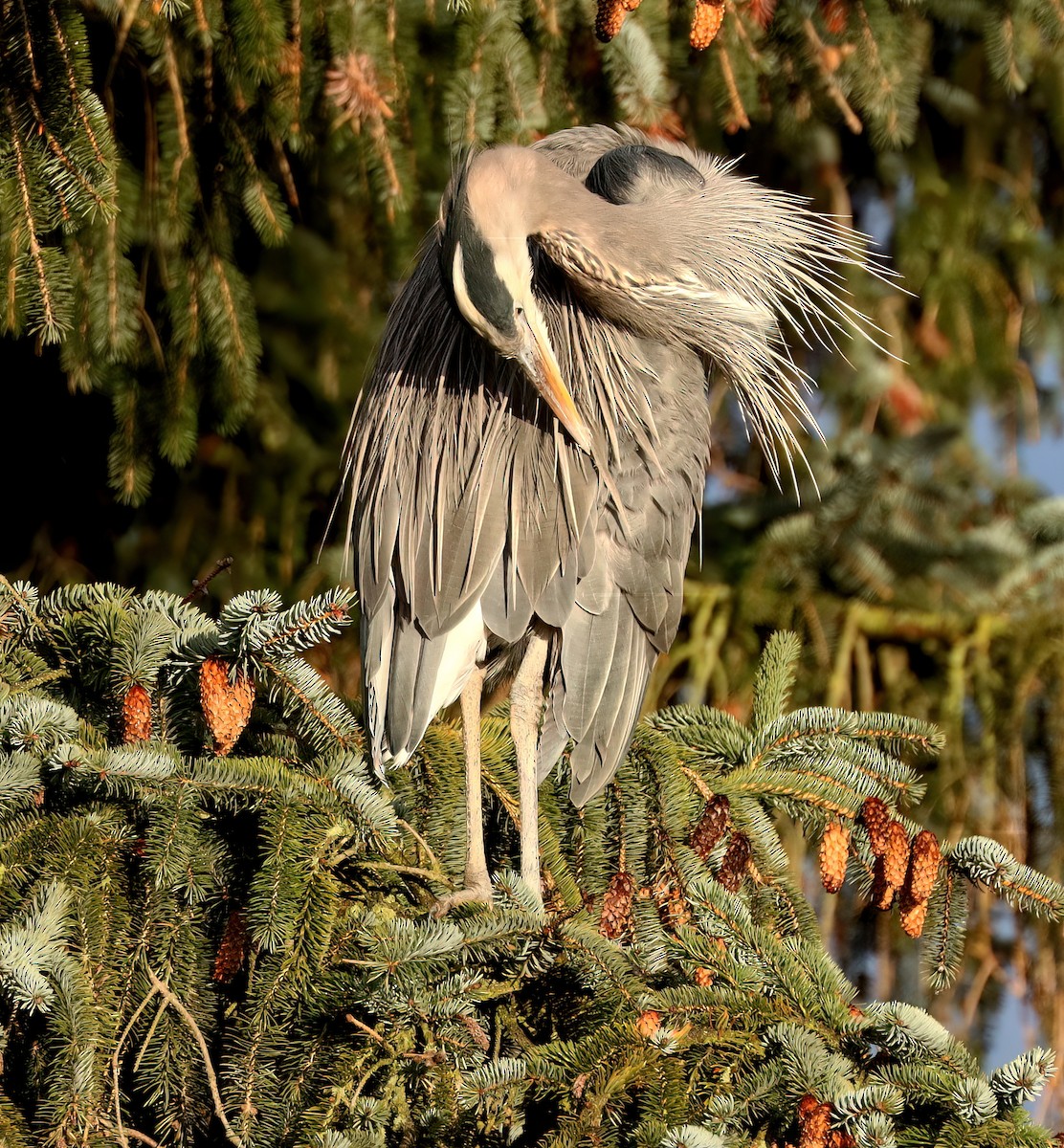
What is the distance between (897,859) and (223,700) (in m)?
0.94

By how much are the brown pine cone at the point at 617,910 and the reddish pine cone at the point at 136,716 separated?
649 mm

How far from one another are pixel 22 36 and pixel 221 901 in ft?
4.53

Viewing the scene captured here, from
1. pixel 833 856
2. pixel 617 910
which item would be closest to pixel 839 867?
pixel 833 856

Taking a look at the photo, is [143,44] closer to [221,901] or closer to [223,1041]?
[221,901]

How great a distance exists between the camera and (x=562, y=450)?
2.39 meters

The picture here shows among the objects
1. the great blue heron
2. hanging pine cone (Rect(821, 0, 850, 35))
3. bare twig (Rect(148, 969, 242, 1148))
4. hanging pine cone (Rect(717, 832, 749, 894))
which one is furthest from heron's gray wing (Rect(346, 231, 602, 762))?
hanging pine cone (Rect(821, 0, 850, 35))

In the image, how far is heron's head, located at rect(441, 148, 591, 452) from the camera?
1.98 m

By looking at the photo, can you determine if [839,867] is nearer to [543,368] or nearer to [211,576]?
[543,368]

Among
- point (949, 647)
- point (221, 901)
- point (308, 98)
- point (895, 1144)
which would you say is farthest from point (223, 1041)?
point (949, 647)

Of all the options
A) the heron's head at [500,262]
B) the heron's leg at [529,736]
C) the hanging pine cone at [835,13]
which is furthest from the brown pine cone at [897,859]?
the hanging pine cone at [835,13]

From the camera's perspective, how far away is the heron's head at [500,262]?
198cm

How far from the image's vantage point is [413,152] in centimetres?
279

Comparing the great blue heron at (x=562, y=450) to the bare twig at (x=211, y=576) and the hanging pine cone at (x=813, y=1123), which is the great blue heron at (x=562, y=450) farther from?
the hanging pine cone at (x=813, y=1123)

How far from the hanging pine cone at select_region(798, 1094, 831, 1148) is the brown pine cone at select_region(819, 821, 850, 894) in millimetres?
524
